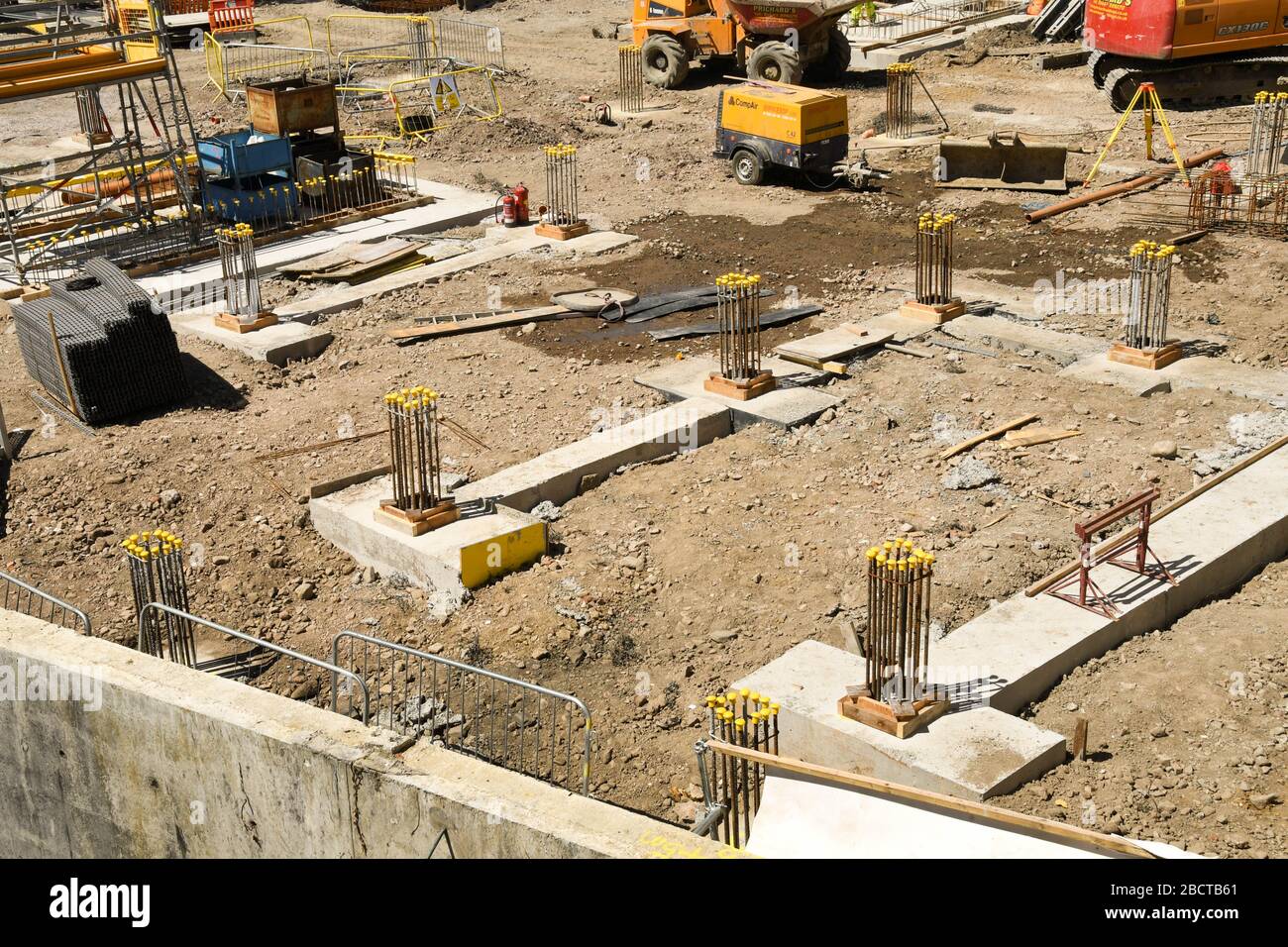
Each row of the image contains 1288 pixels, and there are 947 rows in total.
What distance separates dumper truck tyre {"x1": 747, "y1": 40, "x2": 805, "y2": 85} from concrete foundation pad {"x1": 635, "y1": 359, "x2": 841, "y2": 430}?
12.3 meters

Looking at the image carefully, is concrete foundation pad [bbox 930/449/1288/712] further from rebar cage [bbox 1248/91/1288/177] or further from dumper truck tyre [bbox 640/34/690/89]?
dumper truck tyre [bbox 640/34/690/89]

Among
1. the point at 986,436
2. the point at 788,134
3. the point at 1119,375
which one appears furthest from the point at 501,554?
the point at 788,134

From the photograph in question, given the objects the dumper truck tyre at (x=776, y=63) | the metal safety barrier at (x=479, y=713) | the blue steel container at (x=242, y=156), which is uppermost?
the dumper truck tyre at (x=776, y=63)

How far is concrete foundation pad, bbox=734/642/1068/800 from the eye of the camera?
839cm

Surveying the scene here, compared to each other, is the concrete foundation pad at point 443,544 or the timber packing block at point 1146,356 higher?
the timber packing block at point 1146,356

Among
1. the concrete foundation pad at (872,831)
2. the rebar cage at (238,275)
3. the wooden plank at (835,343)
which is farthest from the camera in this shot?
the rebar cage at (238,275)

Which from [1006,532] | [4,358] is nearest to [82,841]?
[1006,532]

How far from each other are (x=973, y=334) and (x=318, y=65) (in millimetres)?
20978

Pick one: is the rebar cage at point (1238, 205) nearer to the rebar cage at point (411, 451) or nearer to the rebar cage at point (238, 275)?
the rebar cage at point (411, 451)

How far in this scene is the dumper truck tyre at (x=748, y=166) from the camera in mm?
21703

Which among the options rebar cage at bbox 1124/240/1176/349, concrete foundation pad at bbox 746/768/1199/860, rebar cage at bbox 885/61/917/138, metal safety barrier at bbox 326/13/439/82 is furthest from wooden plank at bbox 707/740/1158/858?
metal safety barrier at bbox 326/13/439/82

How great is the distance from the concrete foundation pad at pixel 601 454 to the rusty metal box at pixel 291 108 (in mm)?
10214

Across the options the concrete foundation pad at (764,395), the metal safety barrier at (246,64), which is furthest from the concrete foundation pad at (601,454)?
the metal safety barrier at (246,64)

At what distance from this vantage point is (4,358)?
54.5 ft
